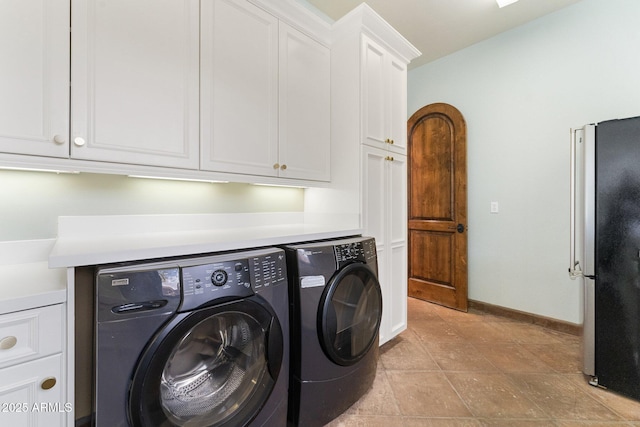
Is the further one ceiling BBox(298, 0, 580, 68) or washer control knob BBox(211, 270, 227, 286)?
ceiling BBox(298, 0, 580, 68)

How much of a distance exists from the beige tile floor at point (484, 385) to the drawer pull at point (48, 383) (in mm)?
1229

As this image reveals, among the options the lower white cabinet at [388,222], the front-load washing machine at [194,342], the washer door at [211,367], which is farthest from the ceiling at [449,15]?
the washer door at [211,367]

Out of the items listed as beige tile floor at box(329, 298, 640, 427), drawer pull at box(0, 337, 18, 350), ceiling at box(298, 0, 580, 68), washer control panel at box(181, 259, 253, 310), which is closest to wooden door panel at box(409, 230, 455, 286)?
beige tile floor at box(329, 298, 640, 427)

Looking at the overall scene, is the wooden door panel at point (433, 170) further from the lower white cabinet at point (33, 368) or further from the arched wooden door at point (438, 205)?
the lower white cabinet at point (33, 368)

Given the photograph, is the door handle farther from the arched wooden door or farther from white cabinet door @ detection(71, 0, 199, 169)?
white cabinet door @ detection(71, 0, 199, 169)

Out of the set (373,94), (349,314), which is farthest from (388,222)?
(373,94)

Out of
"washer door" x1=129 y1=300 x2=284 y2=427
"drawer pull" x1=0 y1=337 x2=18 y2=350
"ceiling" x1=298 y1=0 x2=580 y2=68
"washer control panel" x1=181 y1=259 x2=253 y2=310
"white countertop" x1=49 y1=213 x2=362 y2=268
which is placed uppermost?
"ceiling" x1=298 y1=0 x2=580 y2=68

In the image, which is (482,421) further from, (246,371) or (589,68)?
(589,68)

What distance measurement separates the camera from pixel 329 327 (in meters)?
1.37

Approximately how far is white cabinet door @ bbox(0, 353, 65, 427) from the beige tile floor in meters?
1.19

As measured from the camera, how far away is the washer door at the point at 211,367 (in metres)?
0.90

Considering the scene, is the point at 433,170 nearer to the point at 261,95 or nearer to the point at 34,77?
the point at 261,95

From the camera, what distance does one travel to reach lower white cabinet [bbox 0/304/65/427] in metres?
0.76

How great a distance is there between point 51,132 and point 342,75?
1.69m
